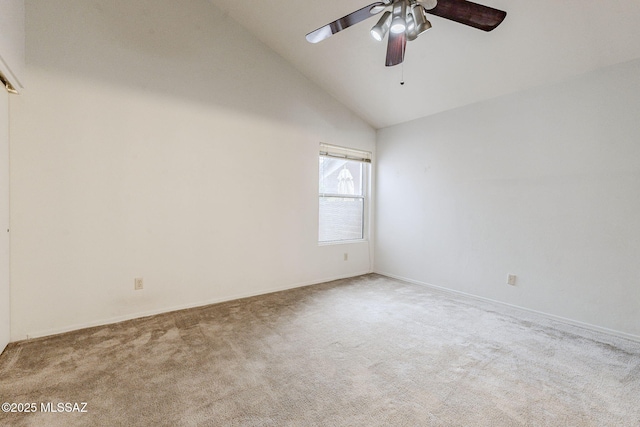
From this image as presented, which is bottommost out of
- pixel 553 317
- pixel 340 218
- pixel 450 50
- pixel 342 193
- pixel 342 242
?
pixel 553 317

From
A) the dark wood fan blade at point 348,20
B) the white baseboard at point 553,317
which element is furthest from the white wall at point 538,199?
the dark wood fan blade at point 348,20

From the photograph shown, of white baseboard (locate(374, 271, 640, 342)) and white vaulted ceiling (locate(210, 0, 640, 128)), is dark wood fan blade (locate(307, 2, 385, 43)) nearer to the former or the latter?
white vaulted ceiling (locate(210, 0, 640, 128))

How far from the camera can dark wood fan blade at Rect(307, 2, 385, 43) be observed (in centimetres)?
186

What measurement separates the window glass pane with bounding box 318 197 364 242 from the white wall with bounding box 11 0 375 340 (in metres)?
0.33

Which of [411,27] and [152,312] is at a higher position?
[411,27]

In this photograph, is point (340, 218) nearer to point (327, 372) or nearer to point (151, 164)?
point (151, 164)

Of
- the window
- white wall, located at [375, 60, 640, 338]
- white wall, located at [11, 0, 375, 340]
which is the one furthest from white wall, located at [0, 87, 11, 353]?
white wall, located at [375, 60, 640, 338]

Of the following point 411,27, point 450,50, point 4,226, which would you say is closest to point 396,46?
point 411,27

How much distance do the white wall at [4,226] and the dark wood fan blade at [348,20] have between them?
90.5 inches

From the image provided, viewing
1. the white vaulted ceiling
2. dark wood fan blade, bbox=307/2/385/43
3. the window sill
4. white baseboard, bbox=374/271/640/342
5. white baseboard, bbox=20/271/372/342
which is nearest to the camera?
dark wood fan blade, bbox=307/2/385/43

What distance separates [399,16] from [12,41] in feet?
8.74

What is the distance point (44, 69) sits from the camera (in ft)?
7.66

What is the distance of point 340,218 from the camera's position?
4383mm

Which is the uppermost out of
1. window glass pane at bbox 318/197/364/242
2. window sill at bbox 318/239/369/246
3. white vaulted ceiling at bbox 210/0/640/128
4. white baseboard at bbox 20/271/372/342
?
white vaulted ceiling at bbox 210/0/640/128
